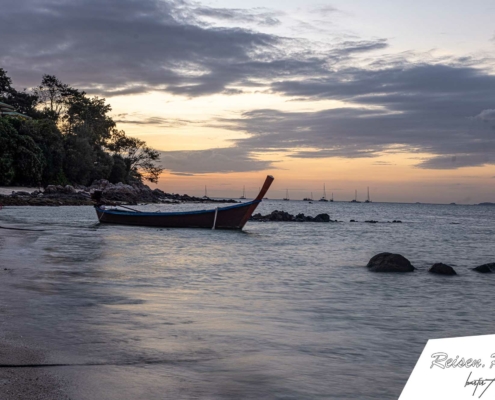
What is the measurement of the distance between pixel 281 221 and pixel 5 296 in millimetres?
42181

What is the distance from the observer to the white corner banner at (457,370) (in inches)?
74.5

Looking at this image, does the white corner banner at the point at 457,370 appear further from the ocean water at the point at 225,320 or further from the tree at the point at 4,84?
the tree at the point at 4,84

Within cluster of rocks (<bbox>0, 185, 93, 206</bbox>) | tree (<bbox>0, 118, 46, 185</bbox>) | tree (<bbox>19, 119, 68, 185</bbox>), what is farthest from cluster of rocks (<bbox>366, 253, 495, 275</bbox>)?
tree (<bbox>19, 119, 68, 185</bbox>)

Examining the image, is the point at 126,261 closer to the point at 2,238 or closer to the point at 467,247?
the point at 2,238

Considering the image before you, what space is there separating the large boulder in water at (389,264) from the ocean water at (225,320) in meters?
0.41

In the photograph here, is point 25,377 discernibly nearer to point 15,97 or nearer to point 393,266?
point 393,266

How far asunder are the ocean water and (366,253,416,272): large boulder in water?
0.41 meters

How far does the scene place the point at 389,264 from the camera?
51.2ft

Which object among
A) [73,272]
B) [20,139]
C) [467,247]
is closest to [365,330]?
[73,272]

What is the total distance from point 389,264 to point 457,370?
14.1 m

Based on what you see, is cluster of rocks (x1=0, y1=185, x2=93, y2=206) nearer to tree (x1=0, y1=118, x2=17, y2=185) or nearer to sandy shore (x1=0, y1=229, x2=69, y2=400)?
tree (x1=0, y1=118, x2=17, y2=185)

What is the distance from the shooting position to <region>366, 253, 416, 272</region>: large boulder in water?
613 inches

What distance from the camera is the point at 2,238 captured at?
19688 mm

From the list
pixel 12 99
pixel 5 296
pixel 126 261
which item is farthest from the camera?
pixel 12 99
